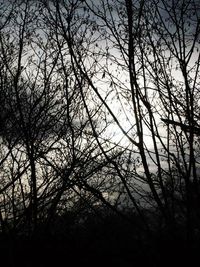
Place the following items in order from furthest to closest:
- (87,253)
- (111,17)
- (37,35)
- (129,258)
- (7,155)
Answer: (87,253) → (129,258) → (7,155) → (37,35) → (111,17)

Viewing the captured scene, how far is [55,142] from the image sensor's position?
28.5 feet

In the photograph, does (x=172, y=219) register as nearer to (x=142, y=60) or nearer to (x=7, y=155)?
(x=142, y=60)

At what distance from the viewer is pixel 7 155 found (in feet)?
27.5

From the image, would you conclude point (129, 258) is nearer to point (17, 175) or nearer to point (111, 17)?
point (17, 175)

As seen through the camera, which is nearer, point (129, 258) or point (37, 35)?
point (37, 35)

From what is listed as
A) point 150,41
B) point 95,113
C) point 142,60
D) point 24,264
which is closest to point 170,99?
point 142,60

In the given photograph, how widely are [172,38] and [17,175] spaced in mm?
5484

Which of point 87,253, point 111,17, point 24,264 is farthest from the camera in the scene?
point 87,253

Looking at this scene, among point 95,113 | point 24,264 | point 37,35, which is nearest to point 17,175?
point 95,113

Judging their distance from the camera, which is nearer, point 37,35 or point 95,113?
point 37,35

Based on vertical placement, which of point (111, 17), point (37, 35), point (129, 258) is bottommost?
point (129, 258)

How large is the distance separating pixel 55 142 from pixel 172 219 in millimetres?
5317

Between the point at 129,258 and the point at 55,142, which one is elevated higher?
the point at 55,142

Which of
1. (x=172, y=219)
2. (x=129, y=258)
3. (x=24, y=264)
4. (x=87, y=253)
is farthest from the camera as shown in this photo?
(x=87, y=253)
